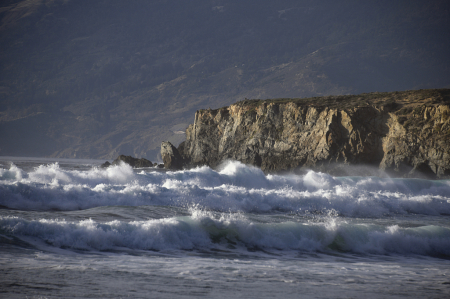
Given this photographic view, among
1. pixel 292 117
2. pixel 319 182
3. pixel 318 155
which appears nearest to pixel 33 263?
pixel 319 182

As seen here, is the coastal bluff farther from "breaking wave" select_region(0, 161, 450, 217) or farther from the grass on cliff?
"breaking wave" select_region(0, 161, 450, 217)

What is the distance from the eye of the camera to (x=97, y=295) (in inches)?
270

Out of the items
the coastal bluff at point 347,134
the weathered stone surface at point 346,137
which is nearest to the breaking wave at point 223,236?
the weathered stone surface at point 346,137

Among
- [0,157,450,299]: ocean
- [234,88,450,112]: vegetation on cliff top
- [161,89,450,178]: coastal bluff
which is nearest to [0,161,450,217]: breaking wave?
[0,157,450,299]: ocean

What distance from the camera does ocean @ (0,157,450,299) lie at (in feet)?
25.1

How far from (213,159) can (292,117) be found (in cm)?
1682

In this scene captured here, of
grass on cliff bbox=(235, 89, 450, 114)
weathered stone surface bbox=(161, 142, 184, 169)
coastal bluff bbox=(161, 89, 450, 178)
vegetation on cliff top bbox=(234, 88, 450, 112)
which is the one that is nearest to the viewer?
coastal bluff bbox=(161, 89, 450, 178)

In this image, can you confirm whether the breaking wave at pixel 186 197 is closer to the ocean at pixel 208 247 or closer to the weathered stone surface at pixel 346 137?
the ocean at pixel 208 247

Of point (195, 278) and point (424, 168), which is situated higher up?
point (424, 168)

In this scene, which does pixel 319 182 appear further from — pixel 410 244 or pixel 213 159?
pixel 213 159

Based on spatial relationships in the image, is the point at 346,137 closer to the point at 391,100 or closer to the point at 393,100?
the point at 391,100

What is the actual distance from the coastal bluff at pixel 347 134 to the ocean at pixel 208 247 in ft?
83.8

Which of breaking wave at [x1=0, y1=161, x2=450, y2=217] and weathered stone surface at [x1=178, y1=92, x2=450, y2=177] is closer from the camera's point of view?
breaking wave at [x1=0, y1=161, x2=450, y2=217]

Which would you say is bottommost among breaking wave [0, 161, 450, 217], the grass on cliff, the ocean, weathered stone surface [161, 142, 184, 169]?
the ocean
